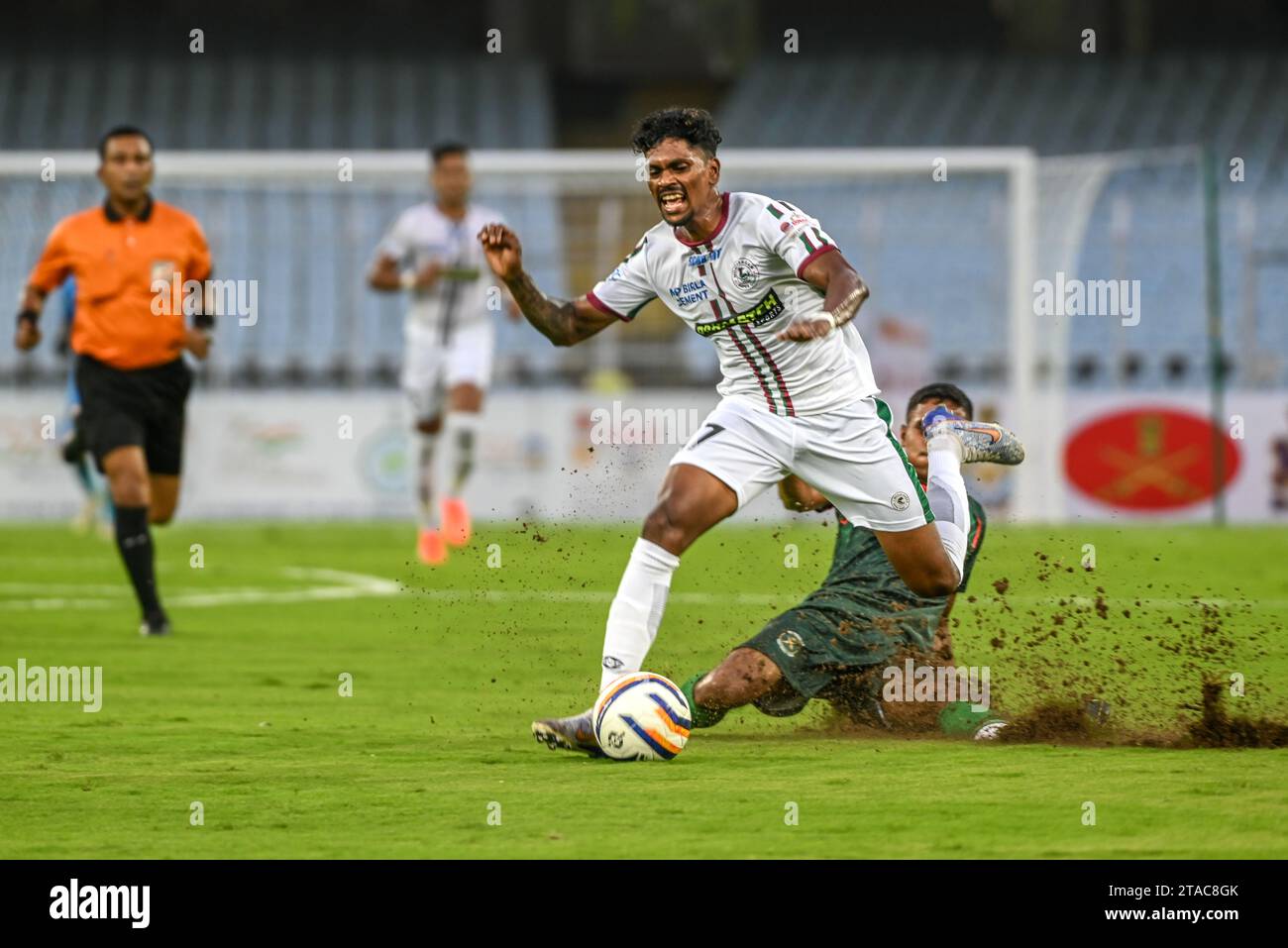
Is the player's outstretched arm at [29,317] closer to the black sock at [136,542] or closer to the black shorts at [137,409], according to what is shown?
the black shorts at [137,409]

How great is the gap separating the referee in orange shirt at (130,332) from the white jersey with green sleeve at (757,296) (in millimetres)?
4209

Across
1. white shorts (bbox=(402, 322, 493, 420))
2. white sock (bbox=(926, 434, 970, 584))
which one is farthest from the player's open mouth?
white shorts (bbox=(402, 322, 493, 420))

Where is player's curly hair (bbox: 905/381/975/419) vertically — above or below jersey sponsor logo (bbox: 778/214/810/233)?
below

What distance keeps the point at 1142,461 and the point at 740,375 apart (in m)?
14.7

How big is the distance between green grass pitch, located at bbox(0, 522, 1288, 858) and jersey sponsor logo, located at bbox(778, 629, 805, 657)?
0.31 metres

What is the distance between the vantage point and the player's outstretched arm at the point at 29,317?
10.6 m

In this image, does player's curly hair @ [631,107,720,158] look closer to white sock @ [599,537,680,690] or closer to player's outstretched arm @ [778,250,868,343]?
player's outstretched arm @ [778,250,868,343]

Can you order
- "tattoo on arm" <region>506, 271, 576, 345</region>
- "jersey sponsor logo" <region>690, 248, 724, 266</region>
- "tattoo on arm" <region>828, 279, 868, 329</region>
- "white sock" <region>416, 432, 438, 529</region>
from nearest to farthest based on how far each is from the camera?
"tattoo on arm" <region>828, 279, 868, 329</region> → "jersey sponsor logo" <region>690, 248, 724, 266</region> → "tattoo on arm" <region>506, 271, 576, 345</region> → "white sock" <region>416, 432, 438, 529</region>

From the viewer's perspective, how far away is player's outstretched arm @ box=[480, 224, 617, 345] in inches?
265

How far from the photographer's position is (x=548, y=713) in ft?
25.3

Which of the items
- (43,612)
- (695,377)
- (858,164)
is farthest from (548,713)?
(695,377)

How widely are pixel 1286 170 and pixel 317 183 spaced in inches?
627

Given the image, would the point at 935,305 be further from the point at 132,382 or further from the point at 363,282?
the point at 132,382

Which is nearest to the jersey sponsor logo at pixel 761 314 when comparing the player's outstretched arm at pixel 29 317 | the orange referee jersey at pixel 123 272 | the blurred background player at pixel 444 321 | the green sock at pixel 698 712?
the green sock at pixel 698 712
